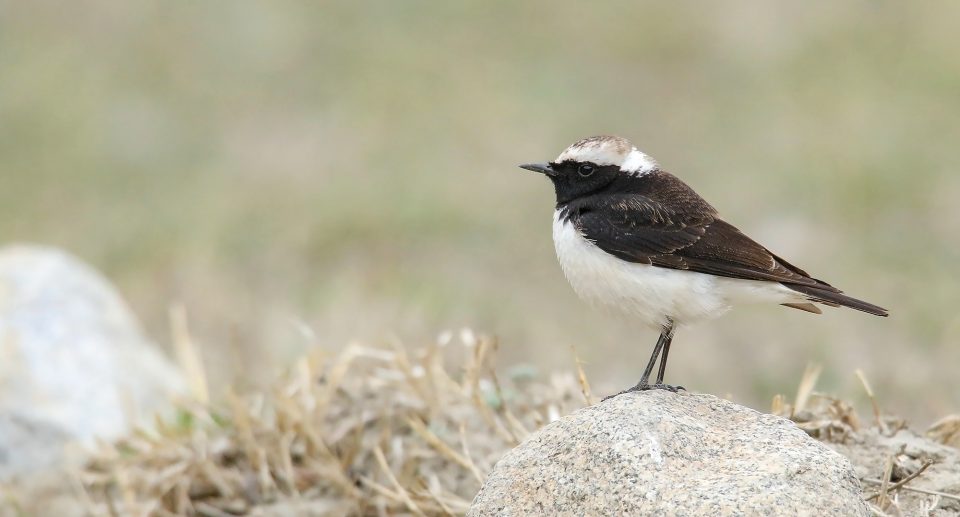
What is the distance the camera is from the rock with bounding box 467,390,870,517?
171 inches

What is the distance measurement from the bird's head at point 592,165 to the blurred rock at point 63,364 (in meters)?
2.81

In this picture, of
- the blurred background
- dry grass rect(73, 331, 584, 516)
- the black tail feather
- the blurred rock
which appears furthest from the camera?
the blurred background

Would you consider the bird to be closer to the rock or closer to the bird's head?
the bird's head

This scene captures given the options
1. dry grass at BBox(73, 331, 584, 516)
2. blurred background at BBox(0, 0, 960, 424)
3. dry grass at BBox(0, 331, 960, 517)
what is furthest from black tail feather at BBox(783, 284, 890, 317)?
blurred background at BBox(0, 0, 960, 424)

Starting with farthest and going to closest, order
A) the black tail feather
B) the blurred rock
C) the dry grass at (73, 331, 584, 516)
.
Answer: the blurred rock → the dry grass at (73, 331, 584, 516) → the black tail feather

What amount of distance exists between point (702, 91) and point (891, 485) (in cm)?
777

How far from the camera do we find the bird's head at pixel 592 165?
5.87m

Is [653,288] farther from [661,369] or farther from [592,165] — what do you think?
[592,165]

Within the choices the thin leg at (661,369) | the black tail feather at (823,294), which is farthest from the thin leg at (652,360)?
the black tail feather at (823,294)

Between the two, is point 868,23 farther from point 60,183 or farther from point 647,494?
point 647,494

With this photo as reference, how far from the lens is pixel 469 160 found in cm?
1173

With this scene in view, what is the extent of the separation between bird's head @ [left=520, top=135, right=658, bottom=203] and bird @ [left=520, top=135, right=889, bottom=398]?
0.59ft

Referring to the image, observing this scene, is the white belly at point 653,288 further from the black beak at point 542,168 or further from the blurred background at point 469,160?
the blurred background at point 469,160

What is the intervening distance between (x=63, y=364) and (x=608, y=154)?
3688mm
